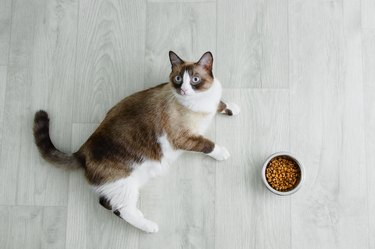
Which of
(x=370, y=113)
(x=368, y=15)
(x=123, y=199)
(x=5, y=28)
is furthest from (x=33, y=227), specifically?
(x=368, y=15)

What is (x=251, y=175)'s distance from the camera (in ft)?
6.39

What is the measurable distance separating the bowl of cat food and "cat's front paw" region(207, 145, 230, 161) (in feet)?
0.62

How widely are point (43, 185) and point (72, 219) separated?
22cm

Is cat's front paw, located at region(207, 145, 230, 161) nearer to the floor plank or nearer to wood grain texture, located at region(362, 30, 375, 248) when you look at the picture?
the floor plank

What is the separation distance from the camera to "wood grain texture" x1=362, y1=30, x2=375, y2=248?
190cm

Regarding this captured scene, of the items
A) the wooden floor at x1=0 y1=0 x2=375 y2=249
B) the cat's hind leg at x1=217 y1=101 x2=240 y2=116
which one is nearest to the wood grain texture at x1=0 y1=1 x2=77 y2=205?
the wooden floor at x1=0 y1=0 x2=375 y2=249

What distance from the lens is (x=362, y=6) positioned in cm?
200

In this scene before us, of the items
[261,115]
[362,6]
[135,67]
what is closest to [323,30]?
[362,6]

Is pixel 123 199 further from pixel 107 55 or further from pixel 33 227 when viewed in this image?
pixel 107 55

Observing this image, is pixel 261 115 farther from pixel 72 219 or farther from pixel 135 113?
pixel 72 219

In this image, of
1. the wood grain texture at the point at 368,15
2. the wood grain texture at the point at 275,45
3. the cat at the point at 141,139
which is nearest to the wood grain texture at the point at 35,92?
the cat at the point at 141,139

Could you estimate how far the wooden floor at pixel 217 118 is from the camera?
192cm

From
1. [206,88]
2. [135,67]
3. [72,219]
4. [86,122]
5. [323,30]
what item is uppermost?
[323,30]

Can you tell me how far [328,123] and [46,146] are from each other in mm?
1355
